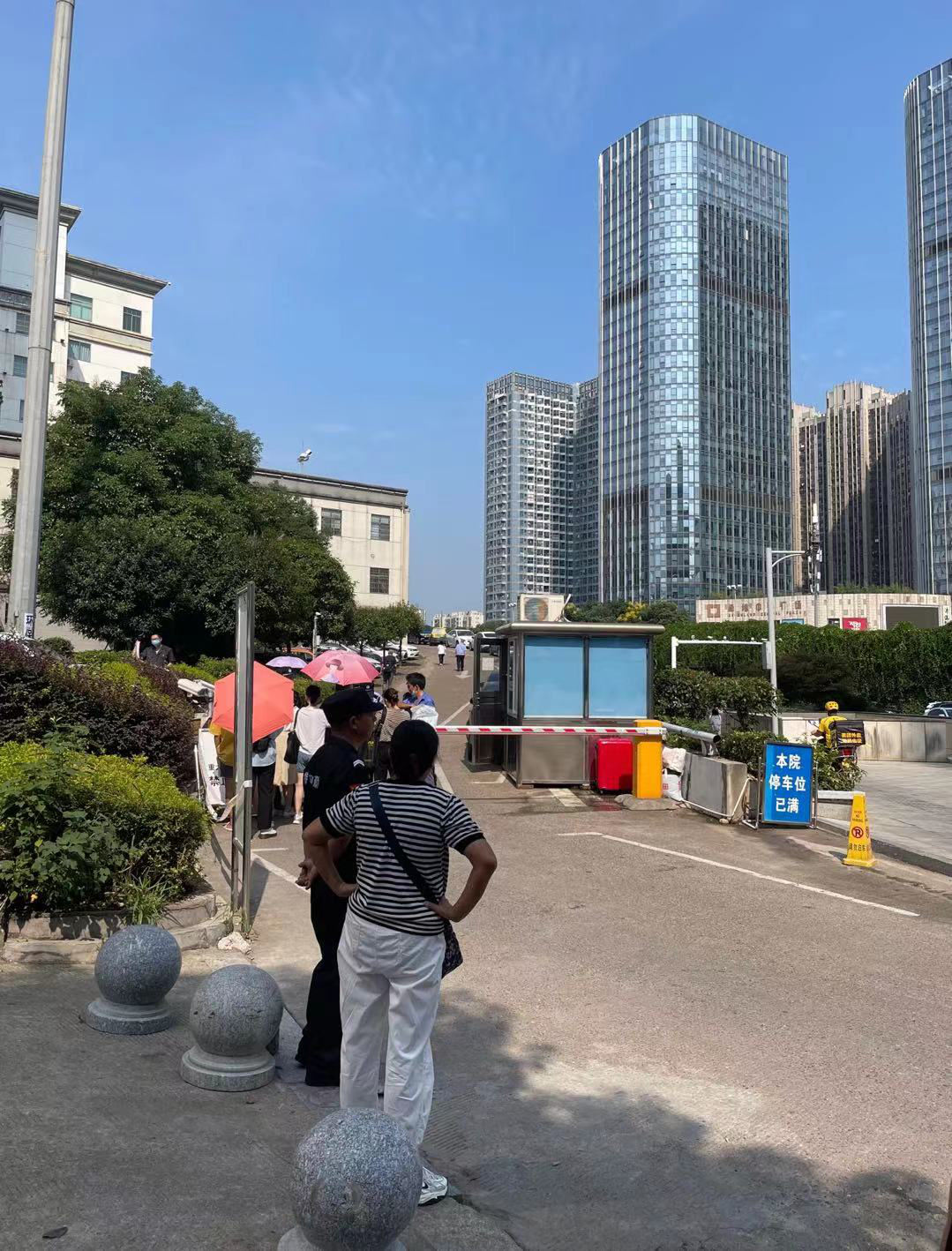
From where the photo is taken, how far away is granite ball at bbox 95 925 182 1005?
5.00 meters

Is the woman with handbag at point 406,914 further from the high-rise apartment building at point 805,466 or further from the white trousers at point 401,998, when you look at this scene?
the high-rise apartment building at point 805,466

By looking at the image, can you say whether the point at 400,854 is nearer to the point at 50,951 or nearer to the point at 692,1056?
the point at 692,1056

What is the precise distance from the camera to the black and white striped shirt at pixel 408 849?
3.59m

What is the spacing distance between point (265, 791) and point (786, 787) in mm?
6780

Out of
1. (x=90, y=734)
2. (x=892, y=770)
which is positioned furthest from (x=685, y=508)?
(x=90, y=734)

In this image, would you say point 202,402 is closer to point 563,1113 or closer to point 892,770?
point 892,770

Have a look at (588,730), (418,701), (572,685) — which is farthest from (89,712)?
(572,685)

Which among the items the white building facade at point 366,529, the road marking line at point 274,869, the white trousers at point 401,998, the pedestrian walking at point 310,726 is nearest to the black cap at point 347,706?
the white trousers at point 401,998

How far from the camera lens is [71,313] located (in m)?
58.8

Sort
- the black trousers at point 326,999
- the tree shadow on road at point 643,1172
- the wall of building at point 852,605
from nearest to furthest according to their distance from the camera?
the tree shadow on road at point 643,1172 → the black trousers at point 326,999 → the wall of building at point 852,605

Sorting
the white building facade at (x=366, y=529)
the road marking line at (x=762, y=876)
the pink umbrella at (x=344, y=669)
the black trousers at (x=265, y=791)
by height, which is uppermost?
the white building facade at (x=366, y=529)

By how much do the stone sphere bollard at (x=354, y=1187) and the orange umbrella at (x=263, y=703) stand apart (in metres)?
6.71

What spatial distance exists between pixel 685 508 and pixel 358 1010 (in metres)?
159

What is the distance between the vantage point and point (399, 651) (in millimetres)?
70125
